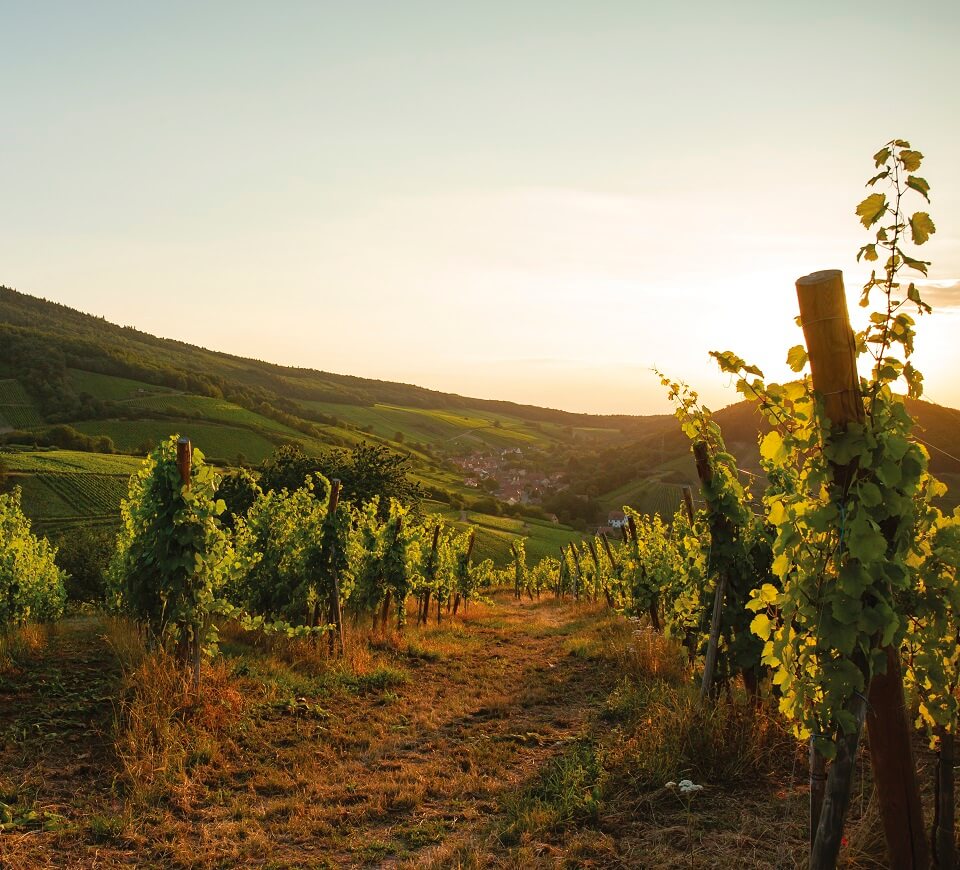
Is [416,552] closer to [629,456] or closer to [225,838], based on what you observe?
[225,838]

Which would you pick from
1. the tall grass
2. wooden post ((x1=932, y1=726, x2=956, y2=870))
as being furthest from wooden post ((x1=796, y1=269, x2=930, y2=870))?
the tall grass

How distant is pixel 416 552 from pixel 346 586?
151 inches

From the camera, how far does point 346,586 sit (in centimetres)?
1327

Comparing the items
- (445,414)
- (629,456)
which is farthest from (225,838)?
(445,414)

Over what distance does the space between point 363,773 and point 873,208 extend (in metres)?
6.41

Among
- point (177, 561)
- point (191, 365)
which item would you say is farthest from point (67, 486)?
point (191, 365)

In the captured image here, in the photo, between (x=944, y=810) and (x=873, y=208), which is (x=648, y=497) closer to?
(x=944, y=810)

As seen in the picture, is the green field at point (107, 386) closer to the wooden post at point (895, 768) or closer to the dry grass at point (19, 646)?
the dry grass at point (19, 646)

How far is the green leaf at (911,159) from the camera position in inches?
112

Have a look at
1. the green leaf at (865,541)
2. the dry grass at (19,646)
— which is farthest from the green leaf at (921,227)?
the dry grass at (19,646)

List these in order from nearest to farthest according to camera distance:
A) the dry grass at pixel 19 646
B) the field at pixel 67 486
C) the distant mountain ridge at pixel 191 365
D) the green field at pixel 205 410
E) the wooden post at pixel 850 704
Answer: the wooden post at pixel 850 704
the dry grass at pixel 19 646
the field at pixel 67 486
the green field at pixel 205 410
the distant mountain ridge at pixel 191 365

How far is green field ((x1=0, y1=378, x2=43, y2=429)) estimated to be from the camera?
70.4 metres

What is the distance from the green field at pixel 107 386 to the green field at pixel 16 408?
6.48m

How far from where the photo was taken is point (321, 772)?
20.9ft
